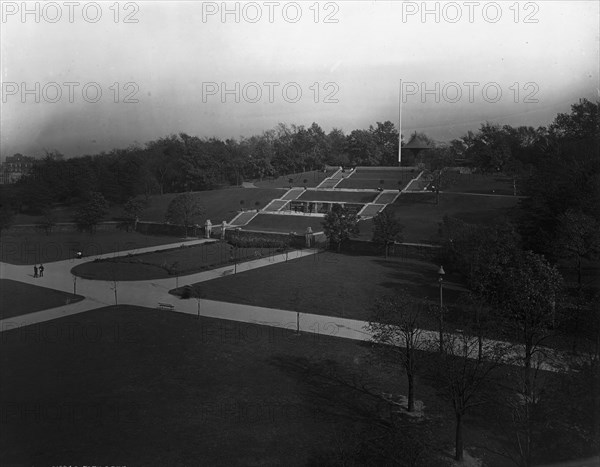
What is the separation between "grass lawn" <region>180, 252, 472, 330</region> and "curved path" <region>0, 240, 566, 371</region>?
763mm

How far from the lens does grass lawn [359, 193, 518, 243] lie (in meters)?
33.5

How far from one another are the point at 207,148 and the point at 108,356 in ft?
167

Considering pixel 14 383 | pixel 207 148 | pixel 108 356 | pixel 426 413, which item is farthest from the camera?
pixel 207 148

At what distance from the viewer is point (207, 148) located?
202 feet

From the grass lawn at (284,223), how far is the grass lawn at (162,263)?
6.57m

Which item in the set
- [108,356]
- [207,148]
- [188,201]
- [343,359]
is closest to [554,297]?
[343,359]

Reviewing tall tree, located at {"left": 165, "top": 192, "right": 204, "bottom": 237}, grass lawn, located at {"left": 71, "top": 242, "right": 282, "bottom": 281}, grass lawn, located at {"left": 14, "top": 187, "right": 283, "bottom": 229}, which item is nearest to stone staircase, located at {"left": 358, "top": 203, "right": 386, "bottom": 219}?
grass lawn, located at {"left": 14, "top": 187, "right": 283, "bottom": 229}

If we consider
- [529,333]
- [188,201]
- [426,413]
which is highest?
[188,201]

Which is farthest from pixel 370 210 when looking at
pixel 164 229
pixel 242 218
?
pixel 164 229

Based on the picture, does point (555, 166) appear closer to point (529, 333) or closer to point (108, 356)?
point (529, 333)

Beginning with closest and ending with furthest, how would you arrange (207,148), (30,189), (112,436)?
(112,436)
(30,189)
(207,148)

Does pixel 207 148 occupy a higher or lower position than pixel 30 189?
higher

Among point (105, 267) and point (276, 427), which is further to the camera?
point (105, 267)

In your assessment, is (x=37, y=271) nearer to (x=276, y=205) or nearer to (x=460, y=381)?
(x=460, y=381)
